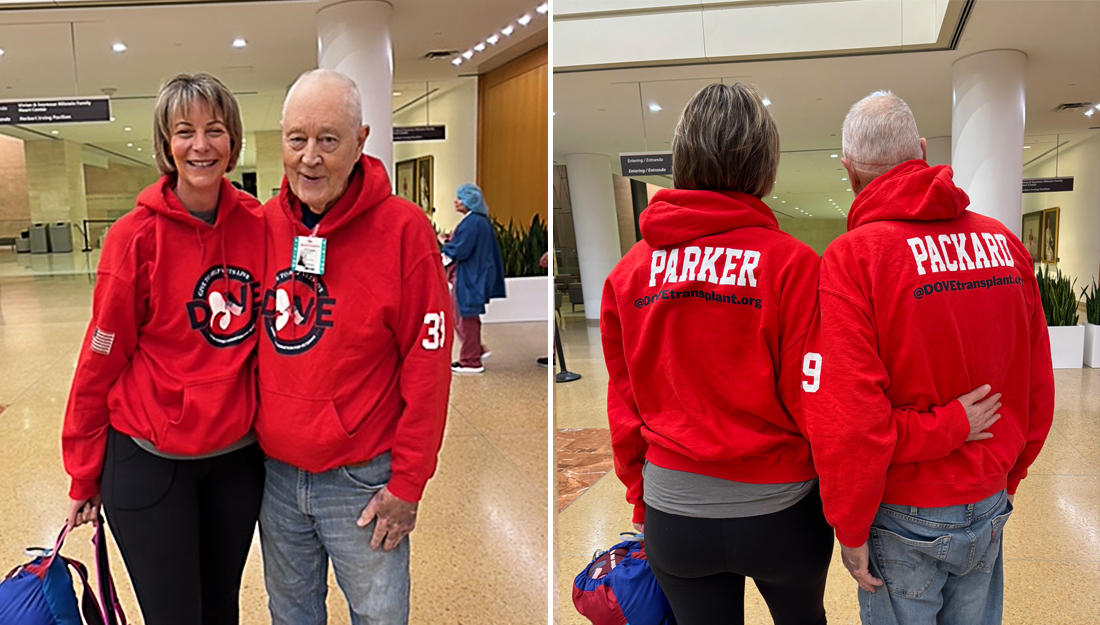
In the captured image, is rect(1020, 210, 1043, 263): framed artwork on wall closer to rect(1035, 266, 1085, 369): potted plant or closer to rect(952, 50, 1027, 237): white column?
rect(1035, 266, 1085, 369): potted plant

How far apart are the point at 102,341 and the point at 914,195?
5.06ft

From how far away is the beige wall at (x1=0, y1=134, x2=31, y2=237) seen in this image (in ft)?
86.0

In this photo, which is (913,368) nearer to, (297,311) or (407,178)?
(297,311)

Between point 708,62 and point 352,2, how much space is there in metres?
3.84

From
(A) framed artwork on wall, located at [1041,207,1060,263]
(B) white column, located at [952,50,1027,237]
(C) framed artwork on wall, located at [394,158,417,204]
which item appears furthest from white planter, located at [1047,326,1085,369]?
(C) framed artwork on wall, located at [394,158,417,204]

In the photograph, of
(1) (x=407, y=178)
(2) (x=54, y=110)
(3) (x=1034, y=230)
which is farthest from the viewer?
(1) (x=407, y=178)

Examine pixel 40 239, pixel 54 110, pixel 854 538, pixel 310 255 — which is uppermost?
pixel 54 110

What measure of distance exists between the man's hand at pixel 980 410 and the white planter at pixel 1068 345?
767 centimetres

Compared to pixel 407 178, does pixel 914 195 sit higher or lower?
lower

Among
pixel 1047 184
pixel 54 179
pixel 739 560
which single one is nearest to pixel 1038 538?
pixel 739 560

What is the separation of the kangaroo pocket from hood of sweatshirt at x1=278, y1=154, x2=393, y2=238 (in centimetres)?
35

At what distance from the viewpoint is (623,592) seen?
1861 millimetres

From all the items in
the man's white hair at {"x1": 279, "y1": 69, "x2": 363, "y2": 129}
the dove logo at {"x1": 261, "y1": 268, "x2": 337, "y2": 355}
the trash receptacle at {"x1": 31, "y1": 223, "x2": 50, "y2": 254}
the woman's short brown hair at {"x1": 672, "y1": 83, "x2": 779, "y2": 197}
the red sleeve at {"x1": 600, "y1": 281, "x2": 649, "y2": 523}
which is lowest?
the trash receptacle at {"x1": 31, "y1": 223, "x2": 50, "y2": 254}

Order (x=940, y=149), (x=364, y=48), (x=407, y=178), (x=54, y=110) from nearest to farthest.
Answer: (x=364, y=48) < (x=54, y=110) < (x=940, y=149) < (x=407, y=178)
